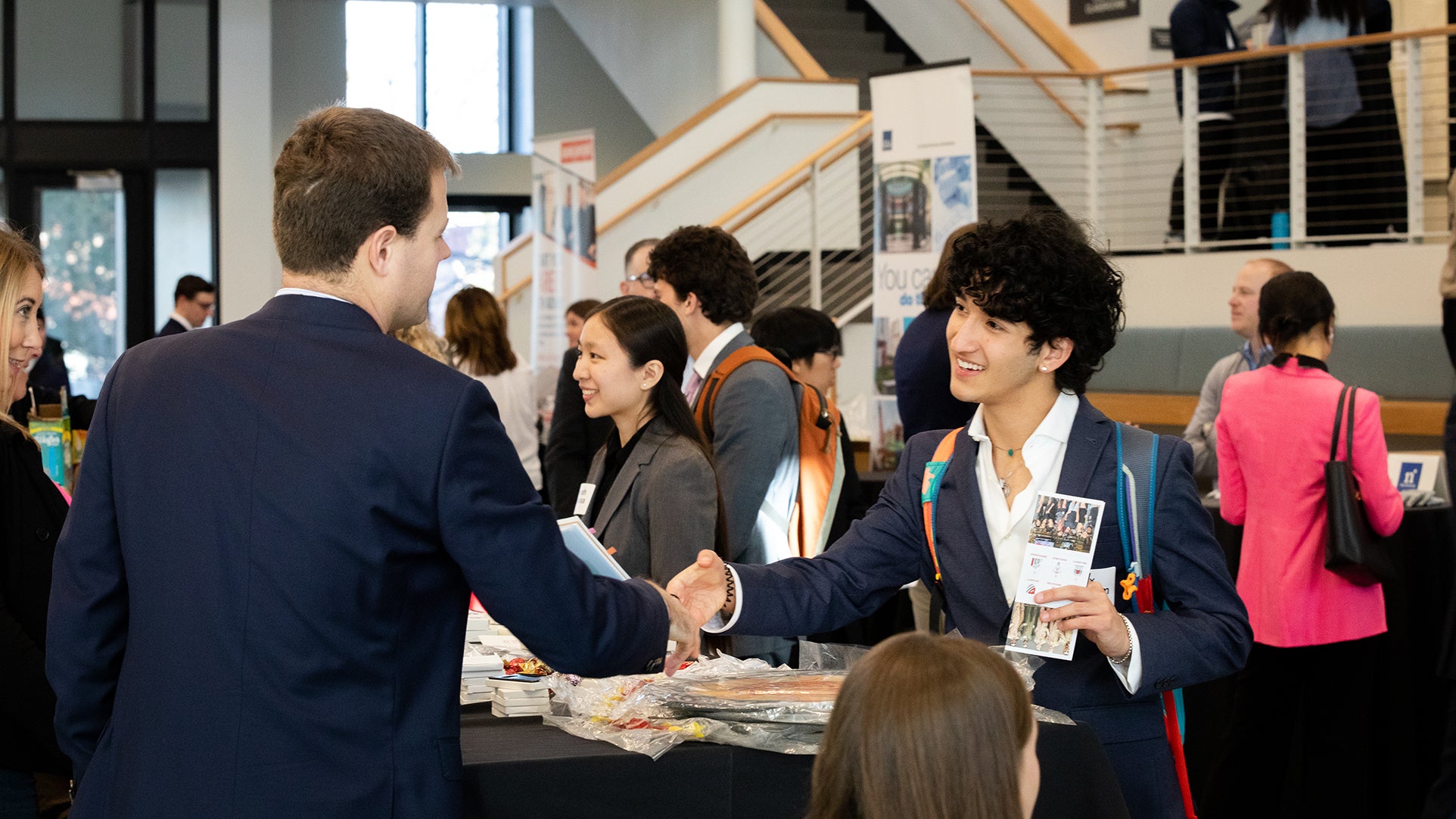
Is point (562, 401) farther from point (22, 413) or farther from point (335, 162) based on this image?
point (335, 162)

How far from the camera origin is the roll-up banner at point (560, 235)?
851 cm

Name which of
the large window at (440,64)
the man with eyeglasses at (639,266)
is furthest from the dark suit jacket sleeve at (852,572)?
the large window at (440,64)

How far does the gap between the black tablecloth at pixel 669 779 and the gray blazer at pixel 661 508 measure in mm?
936

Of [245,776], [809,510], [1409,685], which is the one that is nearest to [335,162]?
[245,776]

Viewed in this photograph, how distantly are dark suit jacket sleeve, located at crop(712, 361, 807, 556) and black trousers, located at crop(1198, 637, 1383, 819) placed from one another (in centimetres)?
157

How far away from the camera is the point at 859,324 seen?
9.15m

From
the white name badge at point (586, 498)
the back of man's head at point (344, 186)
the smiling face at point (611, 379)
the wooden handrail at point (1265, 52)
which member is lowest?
the white name badge at point (586, 498)

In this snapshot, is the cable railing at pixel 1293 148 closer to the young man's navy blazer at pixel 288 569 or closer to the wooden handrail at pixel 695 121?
the wooden handrail at pixel 695 121

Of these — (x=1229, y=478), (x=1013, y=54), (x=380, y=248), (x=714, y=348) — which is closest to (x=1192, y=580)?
(x=380, y=248)

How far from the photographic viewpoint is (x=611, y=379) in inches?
121

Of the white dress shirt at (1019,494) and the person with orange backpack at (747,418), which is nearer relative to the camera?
the white dress shirt at (1019,494)

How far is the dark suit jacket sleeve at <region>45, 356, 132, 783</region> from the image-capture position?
1.58 metres

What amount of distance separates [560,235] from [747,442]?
17.9 feet

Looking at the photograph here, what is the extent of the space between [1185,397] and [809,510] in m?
4.72
